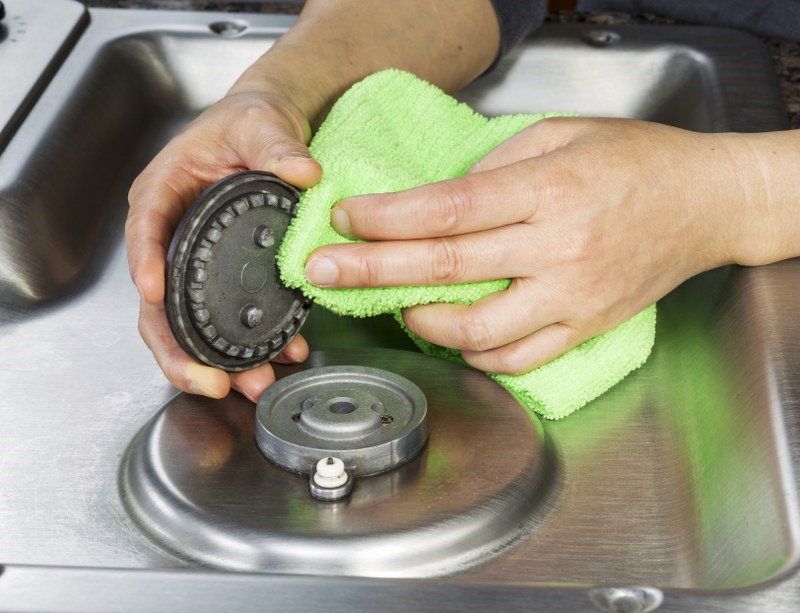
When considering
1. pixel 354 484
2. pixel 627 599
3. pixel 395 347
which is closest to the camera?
pixel 627 599

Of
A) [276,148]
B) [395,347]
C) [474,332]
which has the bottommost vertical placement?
[395,347]

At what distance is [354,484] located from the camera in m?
0.68

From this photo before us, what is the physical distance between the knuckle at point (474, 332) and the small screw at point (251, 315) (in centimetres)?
14

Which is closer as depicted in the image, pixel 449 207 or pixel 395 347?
A: pixel 449 207

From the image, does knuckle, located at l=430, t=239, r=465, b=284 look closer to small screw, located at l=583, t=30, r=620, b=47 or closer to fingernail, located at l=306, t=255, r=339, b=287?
fingernail, located at l=306, t=255, r=339, b=287

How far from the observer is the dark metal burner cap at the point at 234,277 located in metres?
0.67

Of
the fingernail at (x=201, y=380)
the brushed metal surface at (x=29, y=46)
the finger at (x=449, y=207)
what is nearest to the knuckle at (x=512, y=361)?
the finger at (x=449, y=207)

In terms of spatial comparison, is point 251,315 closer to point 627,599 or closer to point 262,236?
point 262,236

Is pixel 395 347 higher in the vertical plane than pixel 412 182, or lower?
lower

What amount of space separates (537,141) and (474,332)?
16cm

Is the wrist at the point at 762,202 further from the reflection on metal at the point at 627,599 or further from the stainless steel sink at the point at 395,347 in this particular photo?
the reflection on metal at the point at 627,599

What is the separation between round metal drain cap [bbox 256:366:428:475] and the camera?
686 millimetres

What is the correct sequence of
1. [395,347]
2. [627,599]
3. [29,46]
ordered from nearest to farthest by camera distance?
[627,599]
[395,347]
[29,46]

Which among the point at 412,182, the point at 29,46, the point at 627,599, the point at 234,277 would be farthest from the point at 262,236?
the point at 29,46
